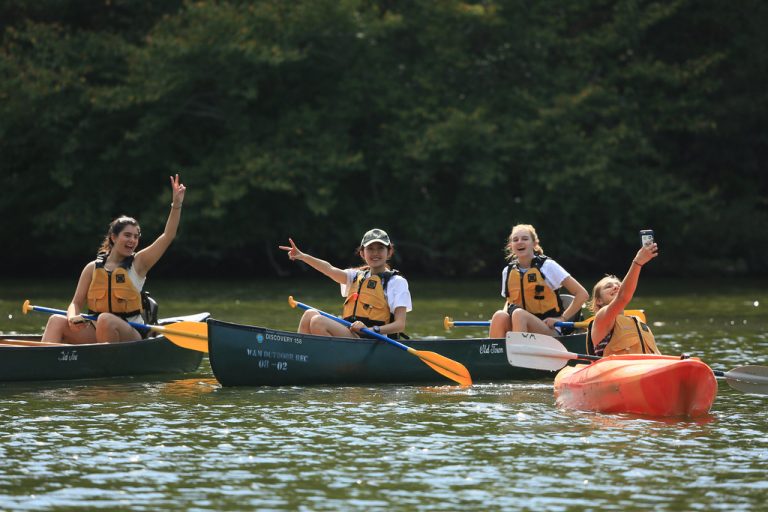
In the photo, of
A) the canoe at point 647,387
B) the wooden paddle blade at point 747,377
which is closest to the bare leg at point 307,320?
the canoe at point 647,387

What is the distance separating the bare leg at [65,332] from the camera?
10195mm

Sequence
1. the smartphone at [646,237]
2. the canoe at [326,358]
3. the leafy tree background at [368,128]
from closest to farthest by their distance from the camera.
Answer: the smartphone at [646,237], the canoe at [326,358], the leafy tree background at [368,128]

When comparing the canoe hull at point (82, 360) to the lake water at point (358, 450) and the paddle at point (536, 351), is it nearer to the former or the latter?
the lake water at point (358, 450)

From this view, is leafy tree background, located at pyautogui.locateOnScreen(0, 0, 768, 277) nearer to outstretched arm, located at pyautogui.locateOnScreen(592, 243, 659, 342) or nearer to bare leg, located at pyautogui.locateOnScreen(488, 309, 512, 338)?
bare leg, located at pyautogui.locateOnScreen(488, 309, 512, 338)

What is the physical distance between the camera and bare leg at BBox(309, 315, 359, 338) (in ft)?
32.9

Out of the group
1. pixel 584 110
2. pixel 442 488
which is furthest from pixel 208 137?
pixel 442 488

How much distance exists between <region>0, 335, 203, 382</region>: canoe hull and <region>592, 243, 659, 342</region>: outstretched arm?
11.2 ft

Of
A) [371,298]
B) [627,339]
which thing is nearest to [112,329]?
[371,298]

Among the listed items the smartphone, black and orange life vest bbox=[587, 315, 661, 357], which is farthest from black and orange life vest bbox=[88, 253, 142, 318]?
the smartphone

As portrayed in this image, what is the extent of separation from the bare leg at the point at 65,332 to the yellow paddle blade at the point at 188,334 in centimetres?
51

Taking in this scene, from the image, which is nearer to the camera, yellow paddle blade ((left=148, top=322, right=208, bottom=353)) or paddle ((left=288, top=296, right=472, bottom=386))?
paddle ((left=288, top=296, right=472, bottom=386))

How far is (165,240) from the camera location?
31.9 ft

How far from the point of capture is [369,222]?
25.3m

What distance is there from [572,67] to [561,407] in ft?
60.0
